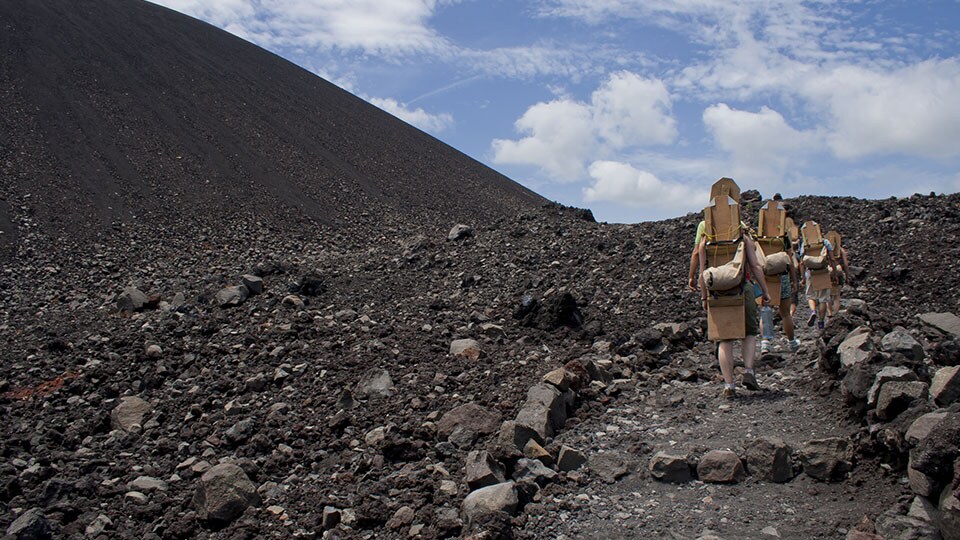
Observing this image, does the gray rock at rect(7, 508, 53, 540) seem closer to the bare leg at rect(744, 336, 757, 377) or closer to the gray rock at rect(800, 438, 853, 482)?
the gray rock at rect(800, 438, 853, 482)

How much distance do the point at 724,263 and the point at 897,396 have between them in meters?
2.06

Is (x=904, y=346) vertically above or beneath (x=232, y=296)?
above

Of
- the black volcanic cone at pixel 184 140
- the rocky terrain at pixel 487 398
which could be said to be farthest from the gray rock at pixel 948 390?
the black volcanic cone at pixel 184 140

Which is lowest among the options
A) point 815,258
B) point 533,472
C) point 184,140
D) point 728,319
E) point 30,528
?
point 30,528

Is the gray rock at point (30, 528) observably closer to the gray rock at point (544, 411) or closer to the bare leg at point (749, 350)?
the gray rock at point (544, 411)

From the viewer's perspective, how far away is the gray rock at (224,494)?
14.6ft

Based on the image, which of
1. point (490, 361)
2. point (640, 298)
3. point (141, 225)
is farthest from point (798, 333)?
point (141, 225)

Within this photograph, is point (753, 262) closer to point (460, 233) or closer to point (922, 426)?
point (922, 426)

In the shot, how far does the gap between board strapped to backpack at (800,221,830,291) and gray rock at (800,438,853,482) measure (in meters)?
4.77

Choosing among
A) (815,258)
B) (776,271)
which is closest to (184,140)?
(815,258)

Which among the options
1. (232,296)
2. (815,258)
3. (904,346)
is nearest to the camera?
(904,346)

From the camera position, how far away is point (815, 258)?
855cm

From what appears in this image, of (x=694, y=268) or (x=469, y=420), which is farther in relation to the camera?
(x=694, y=268)

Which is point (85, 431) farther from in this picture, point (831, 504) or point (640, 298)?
point (640, 298)
